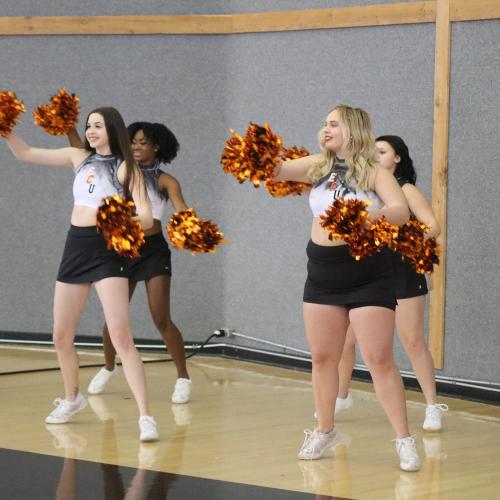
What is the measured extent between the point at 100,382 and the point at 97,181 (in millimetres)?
1773

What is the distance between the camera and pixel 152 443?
5547mm

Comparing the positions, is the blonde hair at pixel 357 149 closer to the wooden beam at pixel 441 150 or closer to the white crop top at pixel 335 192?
the white crop top at pixel 335 192

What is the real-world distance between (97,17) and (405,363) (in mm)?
Result: 3496

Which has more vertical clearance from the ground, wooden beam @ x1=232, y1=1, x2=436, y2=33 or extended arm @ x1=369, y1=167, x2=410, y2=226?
wooden beam @ x1=232, y1=1, x2=436, y2=33

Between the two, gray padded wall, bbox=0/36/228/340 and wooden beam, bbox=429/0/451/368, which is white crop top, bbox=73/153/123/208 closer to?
wooden beam, bbox=429/0/451/368

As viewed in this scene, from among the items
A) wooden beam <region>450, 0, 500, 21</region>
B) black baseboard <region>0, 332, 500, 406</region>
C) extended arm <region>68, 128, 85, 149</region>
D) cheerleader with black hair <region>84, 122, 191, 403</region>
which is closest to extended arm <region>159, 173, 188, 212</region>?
cheerleader with black hair <region>84, 122, 191, 403</region>

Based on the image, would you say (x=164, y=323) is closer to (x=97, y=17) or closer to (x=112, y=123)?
(x=112, y=123)

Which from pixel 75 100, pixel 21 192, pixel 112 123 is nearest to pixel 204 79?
pixel 21 192

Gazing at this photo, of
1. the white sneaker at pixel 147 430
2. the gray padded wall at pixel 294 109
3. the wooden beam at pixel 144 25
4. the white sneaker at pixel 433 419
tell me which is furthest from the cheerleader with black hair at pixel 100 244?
the wooden beam at pixel 144 25

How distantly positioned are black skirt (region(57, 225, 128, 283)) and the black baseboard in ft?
8.59

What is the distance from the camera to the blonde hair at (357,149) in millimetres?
4969

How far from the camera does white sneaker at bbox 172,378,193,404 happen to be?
671cm

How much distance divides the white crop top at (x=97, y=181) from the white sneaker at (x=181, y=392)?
1516mm

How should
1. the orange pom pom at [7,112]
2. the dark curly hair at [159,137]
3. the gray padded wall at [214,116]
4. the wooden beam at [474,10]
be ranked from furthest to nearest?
the gray padded wall at [214,116]
the wooden beam at [474,10]
the dark curly hair at [159,137]
the orange pom pom at [7,112]
